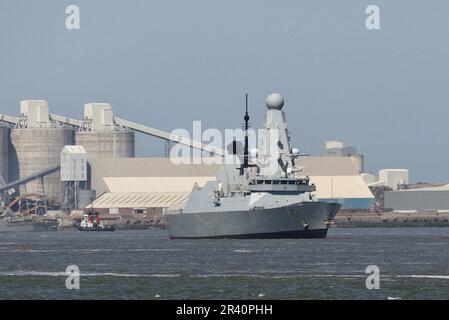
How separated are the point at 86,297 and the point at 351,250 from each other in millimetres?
48776

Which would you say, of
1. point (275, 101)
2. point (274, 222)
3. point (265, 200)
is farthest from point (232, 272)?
point (275, 101)

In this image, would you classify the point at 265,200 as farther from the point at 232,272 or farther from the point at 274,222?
the point at 232,272

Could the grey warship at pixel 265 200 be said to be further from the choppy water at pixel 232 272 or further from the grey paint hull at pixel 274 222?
the choppy water at pixel 232 272

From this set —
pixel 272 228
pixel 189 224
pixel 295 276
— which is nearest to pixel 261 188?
pixel 272 228

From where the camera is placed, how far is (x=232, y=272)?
80750 millimetres

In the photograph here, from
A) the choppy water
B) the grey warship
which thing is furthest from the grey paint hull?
the choppy water

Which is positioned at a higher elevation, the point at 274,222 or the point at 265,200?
the point at 265,200

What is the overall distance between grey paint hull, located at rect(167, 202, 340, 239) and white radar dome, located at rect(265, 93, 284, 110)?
46.4ft

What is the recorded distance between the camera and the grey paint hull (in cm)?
13288

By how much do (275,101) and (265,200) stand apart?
1658 cm

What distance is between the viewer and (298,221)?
134 meters

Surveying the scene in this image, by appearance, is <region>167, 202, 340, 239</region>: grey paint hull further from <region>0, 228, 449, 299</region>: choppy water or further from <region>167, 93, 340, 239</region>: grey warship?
<region>0, 228, 449, 299</region>: choppy water

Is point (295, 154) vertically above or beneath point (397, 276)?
above
